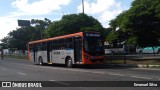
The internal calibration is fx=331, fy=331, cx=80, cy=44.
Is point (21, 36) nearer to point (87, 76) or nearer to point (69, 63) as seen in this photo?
point (69, 63)

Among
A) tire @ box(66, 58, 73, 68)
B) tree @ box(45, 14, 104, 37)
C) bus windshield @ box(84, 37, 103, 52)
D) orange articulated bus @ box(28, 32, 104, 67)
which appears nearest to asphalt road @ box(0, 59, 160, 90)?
orange articulated bus @ box(28, 32, 104, 67)

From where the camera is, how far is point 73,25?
48156 millimetres

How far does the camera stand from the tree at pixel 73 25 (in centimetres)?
4758

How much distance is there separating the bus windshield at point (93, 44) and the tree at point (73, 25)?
17835mm

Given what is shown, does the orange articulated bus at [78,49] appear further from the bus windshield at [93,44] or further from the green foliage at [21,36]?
the green foliage at [21,36]

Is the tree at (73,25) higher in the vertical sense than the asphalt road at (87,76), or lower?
higher

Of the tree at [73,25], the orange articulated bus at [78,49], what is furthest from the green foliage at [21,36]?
the orange articulated bus at [78,49]

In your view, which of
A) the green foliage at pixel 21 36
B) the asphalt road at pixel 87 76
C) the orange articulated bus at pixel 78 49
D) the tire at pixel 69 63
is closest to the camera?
the asphalt road at pixel 87 76

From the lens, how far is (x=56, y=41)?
32031 mm

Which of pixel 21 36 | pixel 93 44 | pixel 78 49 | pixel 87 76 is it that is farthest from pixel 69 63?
pixel 21 36

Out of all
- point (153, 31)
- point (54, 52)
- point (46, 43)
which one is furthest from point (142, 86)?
point (46, 43)

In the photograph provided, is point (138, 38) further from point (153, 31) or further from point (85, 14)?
point (85, 14)

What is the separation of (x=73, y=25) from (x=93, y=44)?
67.4ft

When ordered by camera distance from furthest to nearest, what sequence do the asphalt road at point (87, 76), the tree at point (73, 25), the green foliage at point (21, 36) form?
the green foliage at point (21, 36) < the tree at point (73, 25) < the asphalt road at point (87, 76)
